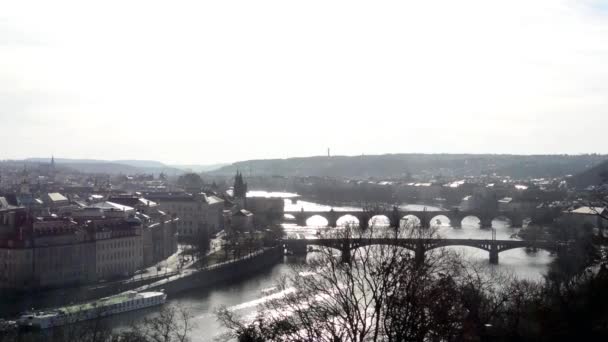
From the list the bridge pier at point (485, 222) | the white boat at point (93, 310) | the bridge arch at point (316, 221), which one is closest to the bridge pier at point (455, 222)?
the bridge pier at point (485, 222)

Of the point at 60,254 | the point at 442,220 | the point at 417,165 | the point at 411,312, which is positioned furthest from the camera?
the point at 417,165

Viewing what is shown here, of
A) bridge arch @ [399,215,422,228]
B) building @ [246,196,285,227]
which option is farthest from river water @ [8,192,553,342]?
building @ [246,196,285,227]

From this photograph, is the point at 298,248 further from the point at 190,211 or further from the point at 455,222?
the point at 455,222

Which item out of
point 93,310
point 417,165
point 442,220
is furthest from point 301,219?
point 417,165

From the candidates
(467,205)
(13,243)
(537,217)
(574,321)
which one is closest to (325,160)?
(467,205)

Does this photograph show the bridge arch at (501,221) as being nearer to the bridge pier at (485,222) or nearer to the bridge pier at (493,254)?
the bridge pier at (485,222)

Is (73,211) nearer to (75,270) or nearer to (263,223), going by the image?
(75,270)

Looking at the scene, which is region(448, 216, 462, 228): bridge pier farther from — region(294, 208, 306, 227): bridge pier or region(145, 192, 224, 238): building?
region(145, 192, 224, 238): building

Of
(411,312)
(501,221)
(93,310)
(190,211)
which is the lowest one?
(501,221)

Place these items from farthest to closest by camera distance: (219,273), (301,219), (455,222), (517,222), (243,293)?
(301,219) → (517,222) → (455,222) → (219,273) → (243,293)
